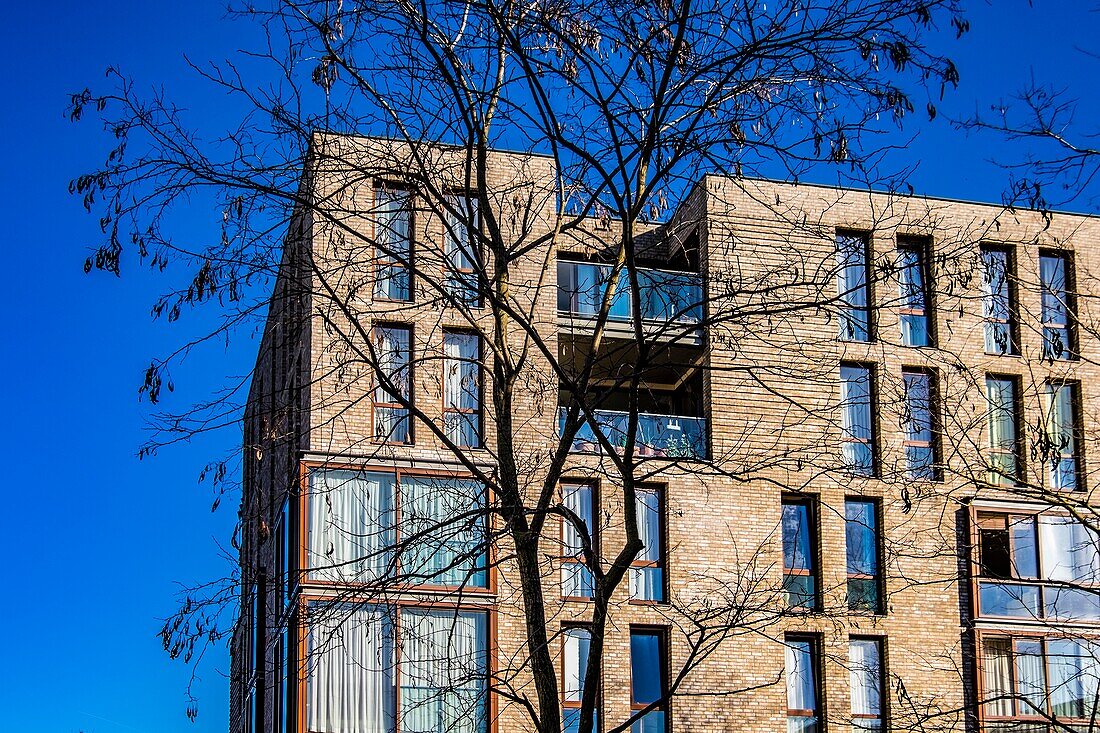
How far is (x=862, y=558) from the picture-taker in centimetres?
3002

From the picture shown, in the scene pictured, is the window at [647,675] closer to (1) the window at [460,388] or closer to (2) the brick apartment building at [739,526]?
(2) the brick apartment building at [739,526]

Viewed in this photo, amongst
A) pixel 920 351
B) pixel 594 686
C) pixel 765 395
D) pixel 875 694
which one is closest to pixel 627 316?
pixel 765 395

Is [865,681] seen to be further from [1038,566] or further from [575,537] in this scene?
[575,537]

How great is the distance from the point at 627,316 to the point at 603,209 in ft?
60.5

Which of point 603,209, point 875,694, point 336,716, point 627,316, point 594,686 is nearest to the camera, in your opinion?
point 594,686

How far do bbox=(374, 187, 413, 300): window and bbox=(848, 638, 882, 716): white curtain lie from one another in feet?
36.1

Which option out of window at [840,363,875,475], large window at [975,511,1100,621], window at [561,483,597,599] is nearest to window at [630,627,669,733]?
window at [561,483,597,599]

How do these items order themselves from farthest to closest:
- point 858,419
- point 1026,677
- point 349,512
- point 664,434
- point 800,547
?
point 858,419 < point 1026,677 < point 800,547 < point 664,434 < point 349,512

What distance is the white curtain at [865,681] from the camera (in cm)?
2920

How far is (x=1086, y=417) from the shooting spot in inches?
1233

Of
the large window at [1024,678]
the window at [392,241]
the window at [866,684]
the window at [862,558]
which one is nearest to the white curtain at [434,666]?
the window at [392,241]

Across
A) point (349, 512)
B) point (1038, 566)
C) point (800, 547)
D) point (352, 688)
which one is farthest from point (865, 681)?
point (349, 512)

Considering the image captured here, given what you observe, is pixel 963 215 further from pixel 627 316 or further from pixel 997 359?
pixel 627 316

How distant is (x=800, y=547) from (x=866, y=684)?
9.45 feet
